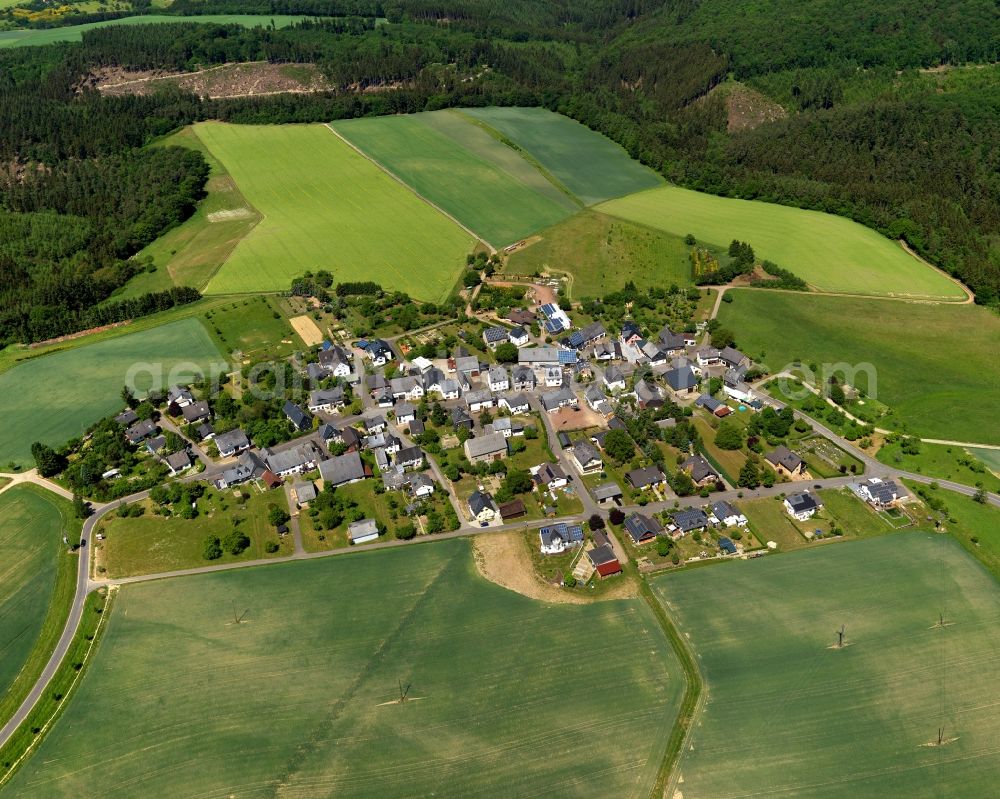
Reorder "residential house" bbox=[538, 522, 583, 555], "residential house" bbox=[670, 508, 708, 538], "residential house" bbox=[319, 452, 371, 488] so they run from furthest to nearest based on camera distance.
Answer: "residential house" bbox=[319, 452, 371, 488]
"residential house" bbox=[670, 508, 708, 538]
"residential house" bbox=[538, 522, 583, 555]

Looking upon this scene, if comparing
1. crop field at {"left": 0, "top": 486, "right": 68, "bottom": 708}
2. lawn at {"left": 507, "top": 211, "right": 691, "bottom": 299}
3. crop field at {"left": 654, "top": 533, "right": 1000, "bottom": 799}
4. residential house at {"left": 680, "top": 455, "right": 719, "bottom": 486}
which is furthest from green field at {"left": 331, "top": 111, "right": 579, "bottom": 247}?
crop field at {"left": 654, "top": 533, "right": 1000, "bottom": 799}

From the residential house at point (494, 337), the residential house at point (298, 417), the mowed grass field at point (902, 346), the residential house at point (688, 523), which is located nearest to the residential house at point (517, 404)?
the residential house at point (494, 337)

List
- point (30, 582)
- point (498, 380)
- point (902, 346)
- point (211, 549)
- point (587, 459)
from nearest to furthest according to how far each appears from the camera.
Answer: point (30, 582) → point (211, 549) → point (587, 459) → point (498, 380) → point (902, 346)

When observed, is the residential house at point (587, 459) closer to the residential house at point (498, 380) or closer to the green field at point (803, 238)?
the residential house at point (498, 380)

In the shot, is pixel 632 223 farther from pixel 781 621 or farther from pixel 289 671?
pixel 289 671

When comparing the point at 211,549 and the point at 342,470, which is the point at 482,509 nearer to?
the point at 342,470

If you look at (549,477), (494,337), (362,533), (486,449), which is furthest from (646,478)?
(494,337)

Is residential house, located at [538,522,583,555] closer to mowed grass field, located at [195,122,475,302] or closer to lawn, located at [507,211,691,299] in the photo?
lawn, located at [507,211,691,299]
